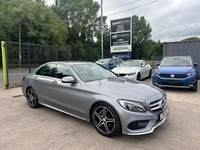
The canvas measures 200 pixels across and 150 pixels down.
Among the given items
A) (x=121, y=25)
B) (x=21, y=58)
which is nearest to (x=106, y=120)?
(x=21, y=58)

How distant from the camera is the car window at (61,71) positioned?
3676 millimetres

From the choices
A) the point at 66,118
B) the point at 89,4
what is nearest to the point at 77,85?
the point at 66,118

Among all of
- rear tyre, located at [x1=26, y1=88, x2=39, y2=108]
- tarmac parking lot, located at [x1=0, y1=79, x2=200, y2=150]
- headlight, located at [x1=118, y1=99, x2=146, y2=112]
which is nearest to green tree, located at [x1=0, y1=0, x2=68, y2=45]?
rear tyre, located at [x1=26, y1=88, x2=39, y2=108]

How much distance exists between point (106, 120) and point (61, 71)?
175 cm

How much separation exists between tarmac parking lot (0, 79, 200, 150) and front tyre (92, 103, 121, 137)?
0.13 meters

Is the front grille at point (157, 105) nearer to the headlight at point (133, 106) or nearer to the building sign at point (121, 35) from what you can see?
the headlight at point (133, 106)

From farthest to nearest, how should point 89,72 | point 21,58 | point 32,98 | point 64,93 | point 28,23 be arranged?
1. point 28,23
2. point 21,58
3. point 32,98
4. point 89,72
5. point 64,93

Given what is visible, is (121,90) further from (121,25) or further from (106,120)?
(121,25)

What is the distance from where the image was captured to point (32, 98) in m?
4.61

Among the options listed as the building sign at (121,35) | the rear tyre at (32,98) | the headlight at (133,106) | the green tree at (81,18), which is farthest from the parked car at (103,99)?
the green tree at (81,18)

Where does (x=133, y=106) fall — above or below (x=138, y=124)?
above

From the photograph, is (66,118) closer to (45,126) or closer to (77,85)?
(45,126)

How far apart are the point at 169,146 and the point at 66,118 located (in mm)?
2327

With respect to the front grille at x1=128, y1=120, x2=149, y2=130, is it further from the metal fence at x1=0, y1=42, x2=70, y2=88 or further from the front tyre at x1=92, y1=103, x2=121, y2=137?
the metal fence at x1=0, y1=42, x2=70, y2=88
